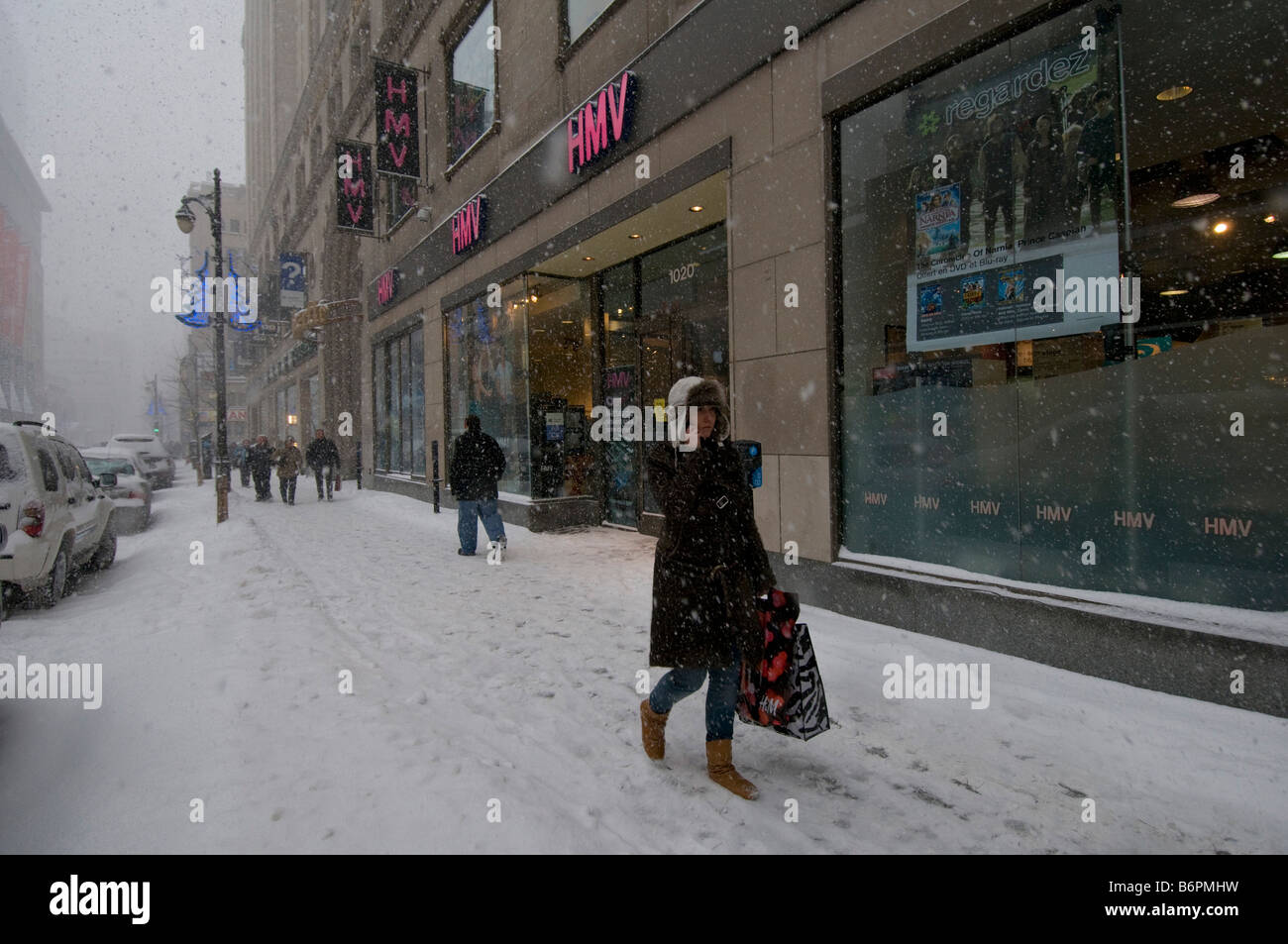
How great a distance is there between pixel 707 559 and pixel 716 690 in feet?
2.24

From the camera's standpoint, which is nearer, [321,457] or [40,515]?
[40,515]

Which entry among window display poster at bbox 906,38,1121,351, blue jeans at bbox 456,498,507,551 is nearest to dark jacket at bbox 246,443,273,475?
blue jeans at bbox 456,498,507,551

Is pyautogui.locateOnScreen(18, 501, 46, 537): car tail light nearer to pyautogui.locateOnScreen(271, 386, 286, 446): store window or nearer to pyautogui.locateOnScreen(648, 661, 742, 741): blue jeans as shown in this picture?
pyautogui.locateOnScreen(648, 661, 742, 741): blue jeans

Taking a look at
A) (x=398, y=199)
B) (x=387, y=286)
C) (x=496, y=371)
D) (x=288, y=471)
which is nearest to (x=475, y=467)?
(x=496, y=371)

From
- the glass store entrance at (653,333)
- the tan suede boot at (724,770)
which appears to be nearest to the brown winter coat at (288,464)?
the glass store entrance at (653,333)

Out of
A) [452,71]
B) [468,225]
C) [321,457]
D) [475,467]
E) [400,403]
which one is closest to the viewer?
[475,467]

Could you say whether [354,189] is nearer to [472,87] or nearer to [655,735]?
[472,87]

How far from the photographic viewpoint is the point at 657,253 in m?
10.2

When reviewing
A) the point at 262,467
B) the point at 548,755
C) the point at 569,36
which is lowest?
the point at 548,755

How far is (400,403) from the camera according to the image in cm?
1841

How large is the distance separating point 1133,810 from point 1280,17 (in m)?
4.69

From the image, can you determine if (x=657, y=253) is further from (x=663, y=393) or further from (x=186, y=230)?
(x=186, y=230)

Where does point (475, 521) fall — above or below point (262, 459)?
below
